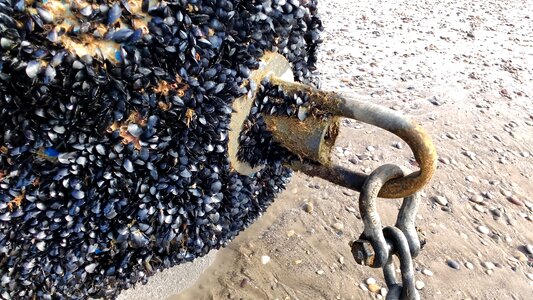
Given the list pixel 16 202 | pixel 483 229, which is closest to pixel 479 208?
pixel 483 229

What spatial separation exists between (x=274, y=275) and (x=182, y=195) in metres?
1.43

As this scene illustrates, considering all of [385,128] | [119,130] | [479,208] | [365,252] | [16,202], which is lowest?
[479,208]

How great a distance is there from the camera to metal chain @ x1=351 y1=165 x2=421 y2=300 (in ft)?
5.45

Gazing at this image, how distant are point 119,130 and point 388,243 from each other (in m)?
1.01

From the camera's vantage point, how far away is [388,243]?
1.76m

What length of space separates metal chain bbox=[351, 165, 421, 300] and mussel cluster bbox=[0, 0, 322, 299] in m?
0.47

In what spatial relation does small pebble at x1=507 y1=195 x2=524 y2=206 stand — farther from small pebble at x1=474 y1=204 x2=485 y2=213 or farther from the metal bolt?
the metal bolt

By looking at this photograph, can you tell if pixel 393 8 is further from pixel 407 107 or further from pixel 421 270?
pixel 421 270

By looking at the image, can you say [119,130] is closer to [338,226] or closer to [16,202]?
[16,202]

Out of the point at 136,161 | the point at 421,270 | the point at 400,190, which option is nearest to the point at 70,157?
the point at 136,161

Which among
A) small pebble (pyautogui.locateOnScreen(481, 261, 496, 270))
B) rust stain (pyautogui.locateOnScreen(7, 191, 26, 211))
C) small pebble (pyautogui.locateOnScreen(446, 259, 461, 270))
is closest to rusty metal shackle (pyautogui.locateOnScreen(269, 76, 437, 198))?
rust stain (pyautogui.locateOnScreen(7, 191, 26, 211))

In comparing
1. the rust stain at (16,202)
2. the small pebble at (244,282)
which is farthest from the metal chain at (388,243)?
the small pebble at (244,282)

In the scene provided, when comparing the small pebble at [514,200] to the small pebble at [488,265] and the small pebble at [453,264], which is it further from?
the small pebble at [453,264]

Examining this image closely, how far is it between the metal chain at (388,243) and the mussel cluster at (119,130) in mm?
474
